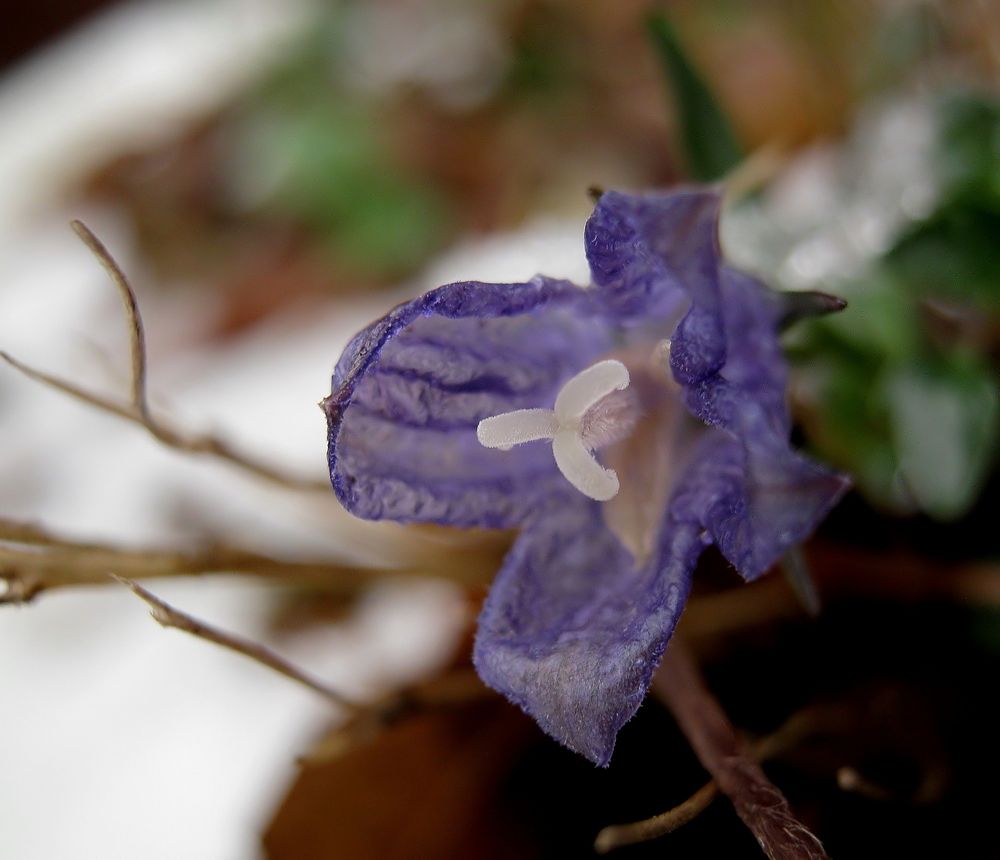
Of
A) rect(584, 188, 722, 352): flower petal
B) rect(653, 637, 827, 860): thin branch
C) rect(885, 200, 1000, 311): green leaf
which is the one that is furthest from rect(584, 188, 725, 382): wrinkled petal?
rect(885, 200, 1000, 311): green leaf

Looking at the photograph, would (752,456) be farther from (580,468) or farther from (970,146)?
(970,146)

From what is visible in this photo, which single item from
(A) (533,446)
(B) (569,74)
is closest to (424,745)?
(A) (533,446)

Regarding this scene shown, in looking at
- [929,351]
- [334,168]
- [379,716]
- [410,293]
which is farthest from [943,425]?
[334,168]

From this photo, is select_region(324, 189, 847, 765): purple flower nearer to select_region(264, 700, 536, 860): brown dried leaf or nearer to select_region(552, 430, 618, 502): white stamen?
select_region(552, 430, 618, 502): white stamen

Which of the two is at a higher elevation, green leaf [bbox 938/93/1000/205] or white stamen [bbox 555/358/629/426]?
white stamen [bbox 555/358/629/426]

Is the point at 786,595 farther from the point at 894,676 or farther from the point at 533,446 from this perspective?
the point at 533,446
